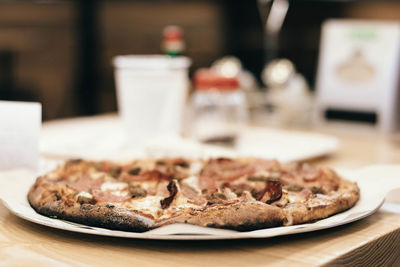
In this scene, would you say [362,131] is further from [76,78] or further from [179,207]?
[76,78]

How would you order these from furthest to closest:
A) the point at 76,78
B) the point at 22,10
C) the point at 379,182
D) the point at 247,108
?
the point at 76,78 < the point at 22,10 < the point at 247,108 < the point at 379,182

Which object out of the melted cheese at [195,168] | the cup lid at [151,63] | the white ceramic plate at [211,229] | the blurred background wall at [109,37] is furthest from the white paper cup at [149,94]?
the blurred background wall at [109,37]

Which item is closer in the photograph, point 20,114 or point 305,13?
point 20,114

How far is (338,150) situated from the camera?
178 cm

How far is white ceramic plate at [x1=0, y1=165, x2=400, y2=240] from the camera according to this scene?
0.74m

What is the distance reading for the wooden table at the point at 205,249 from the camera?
72 centimetres

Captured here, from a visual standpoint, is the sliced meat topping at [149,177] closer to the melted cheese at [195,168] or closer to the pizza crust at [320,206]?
the melted cheese at [195,168]

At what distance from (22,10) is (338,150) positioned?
246 centimetres

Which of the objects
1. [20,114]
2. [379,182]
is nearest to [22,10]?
[20,114]

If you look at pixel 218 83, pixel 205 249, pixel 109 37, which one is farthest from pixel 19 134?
pixel 109 37

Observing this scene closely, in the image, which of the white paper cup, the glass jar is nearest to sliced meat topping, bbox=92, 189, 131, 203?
the white paper cup

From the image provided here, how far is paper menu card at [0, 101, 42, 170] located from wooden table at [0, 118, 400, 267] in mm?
212

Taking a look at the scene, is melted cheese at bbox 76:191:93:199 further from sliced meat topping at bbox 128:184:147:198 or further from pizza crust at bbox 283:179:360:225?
pizza crust at bbox 283:179:360:225

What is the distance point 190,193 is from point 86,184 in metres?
0.17
